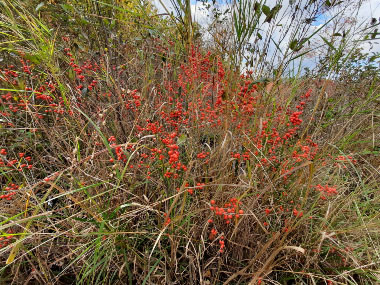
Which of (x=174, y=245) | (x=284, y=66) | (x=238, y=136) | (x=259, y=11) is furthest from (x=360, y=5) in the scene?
(x=174, y=245)

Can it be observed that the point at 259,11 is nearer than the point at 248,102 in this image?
Yes

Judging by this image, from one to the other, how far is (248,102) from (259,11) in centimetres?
42

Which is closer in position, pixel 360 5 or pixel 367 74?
pixel 360 5

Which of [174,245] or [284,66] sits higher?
[284,66]

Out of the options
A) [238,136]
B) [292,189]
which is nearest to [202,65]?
[238,136]

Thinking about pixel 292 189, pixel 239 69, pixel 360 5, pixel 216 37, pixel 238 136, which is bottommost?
pixel 292 189

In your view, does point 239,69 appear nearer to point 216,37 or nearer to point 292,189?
point 216,37

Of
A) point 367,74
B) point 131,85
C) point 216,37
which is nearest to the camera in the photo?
point 216,37

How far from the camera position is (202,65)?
1.73m

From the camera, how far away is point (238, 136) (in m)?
1.25

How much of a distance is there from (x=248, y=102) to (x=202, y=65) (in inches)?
24.2

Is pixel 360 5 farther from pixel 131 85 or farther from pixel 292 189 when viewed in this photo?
pixel 131 85

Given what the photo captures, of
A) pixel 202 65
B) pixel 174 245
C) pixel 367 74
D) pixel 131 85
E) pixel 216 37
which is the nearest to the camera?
pixel 174 245

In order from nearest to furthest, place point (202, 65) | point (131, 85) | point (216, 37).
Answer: point (216, 37), point (202, 65), point (131, 85)
